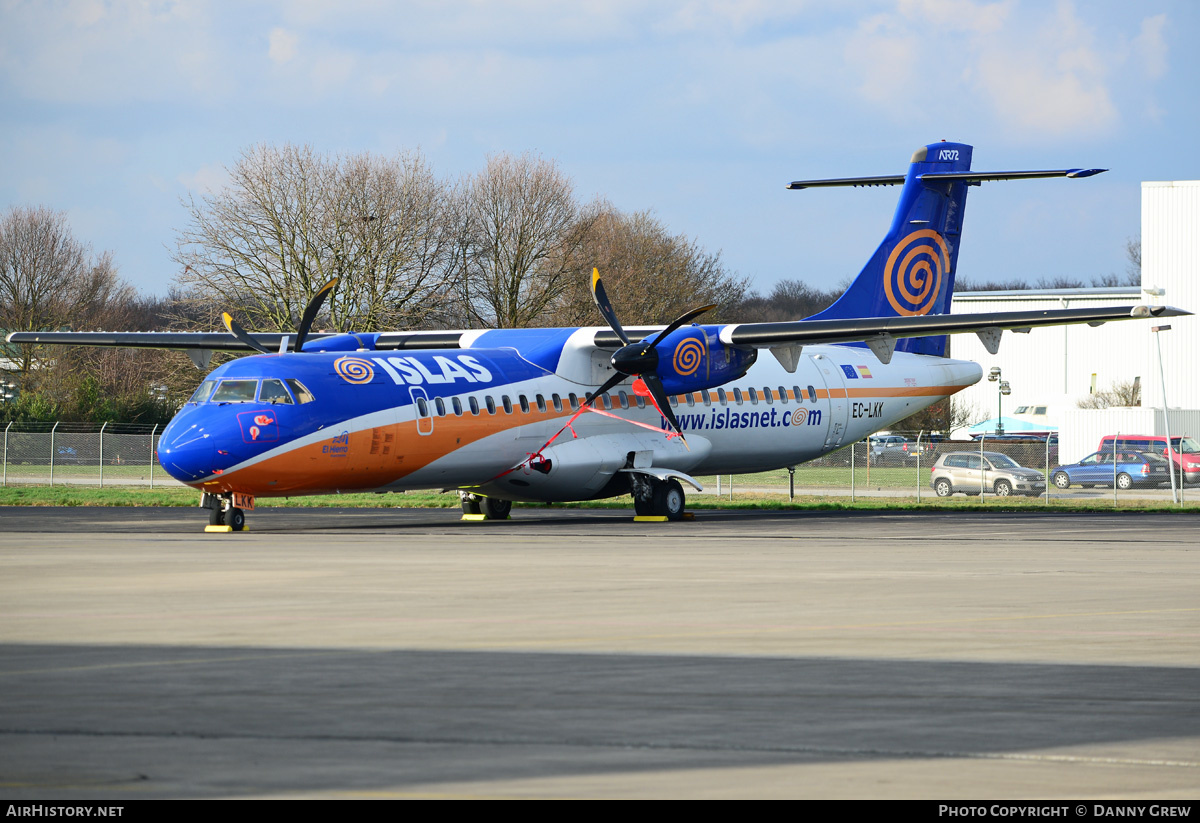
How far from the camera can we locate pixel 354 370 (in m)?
24.0

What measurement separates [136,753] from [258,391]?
1708cm

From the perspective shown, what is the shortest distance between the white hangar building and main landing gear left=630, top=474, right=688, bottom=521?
27.5m

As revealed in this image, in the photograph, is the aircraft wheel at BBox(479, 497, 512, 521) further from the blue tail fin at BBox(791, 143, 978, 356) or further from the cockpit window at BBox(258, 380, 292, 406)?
the blue tail fin at BBox(791, 143, 978, 356)

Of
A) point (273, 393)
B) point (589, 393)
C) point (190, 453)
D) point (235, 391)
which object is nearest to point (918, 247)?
point (589, 393)

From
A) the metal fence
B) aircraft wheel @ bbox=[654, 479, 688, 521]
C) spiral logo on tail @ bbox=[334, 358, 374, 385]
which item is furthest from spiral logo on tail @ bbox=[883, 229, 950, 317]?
spiral logo on tail @ bbox=[334, 358, 374, 385]

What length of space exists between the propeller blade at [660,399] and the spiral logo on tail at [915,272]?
7.05m

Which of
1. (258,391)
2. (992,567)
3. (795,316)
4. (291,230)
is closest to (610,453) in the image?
(258,391)

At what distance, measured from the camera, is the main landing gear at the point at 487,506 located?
28.9m

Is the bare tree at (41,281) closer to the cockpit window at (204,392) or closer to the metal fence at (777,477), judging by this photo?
the metal fence at (777,477)

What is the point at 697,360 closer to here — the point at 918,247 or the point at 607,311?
the point at 607,311

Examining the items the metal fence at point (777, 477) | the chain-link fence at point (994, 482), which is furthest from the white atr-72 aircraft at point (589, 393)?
the metal fence at point (777, 477)

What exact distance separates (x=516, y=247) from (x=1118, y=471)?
2846 centimetres

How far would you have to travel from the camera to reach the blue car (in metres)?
43.9
